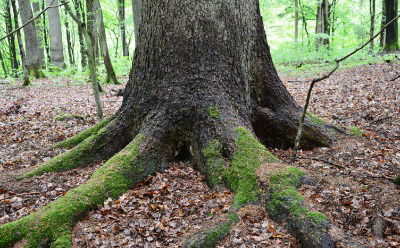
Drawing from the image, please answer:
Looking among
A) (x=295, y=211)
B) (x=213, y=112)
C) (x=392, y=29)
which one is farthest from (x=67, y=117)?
(x=392, y=29)

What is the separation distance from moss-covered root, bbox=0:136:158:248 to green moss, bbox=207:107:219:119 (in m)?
1.10

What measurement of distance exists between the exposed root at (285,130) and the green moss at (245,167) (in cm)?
114

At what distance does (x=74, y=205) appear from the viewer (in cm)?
362

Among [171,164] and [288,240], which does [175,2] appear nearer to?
[171,164]

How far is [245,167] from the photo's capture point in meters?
3.92

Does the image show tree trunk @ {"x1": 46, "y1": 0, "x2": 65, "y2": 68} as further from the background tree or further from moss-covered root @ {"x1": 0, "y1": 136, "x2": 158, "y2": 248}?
moss-covered root @ {"x1": 0, "y1": 136, "x2": 158, "y2": 248}

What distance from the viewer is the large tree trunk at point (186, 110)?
4031mm

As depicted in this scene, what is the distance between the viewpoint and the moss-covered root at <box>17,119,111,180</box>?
4844 mm

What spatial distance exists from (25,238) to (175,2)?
3689mm

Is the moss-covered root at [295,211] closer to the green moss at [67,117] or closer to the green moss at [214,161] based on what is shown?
the green moss at [214,161]

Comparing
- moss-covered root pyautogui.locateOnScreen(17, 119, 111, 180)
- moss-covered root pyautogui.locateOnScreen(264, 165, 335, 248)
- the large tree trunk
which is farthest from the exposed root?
moss-covered root pyautogui.locateOnScreen(17, 119, 111, 180)

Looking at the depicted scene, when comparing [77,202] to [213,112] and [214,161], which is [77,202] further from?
[213,112]

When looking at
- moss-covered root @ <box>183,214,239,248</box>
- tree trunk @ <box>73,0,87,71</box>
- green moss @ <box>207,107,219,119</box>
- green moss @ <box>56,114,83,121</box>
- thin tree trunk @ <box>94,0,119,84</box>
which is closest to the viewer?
moss-covered root @ <box>183,214,239,248</box>

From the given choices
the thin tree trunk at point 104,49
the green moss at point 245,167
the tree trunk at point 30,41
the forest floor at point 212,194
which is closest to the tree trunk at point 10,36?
the tree trunk at point 30,41
